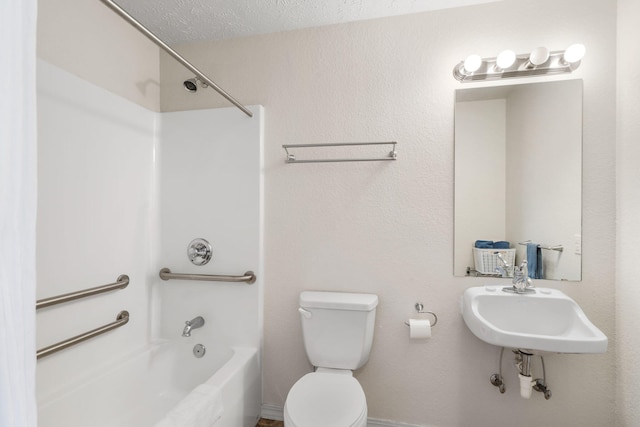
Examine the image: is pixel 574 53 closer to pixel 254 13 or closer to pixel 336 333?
pixel 254 13

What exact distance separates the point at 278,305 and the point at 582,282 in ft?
5.37

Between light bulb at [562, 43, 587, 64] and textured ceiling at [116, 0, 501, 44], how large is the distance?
1.71 ft

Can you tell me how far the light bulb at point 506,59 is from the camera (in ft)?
4.96

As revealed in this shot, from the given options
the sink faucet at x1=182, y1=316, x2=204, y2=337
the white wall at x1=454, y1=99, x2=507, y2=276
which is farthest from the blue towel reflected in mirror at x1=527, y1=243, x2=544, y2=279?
the sink faucet at x1=182, y1=316, x2=204, y2=337

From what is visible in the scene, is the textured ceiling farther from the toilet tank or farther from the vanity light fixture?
the toilet tank

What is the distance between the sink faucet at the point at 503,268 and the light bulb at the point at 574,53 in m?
1.01

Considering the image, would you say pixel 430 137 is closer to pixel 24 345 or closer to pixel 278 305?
pixel 278 305

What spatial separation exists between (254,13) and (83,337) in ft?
6.07

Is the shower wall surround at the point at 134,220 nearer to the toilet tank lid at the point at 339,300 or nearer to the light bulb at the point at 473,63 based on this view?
the toilet tank lid at the point at 339,300

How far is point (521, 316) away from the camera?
154 centimetres

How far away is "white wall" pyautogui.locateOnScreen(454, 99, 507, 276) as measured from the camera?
1622mm

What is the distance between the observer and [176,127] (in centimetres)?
196

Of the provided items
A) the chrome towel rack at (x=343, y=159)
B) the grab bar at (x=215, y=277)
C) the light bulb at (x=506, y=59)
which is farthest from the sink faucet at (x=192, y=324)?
the light bulb at (x=506, y=59)

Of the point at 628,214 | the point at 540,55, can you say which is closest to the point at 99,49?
the point at 540,55
